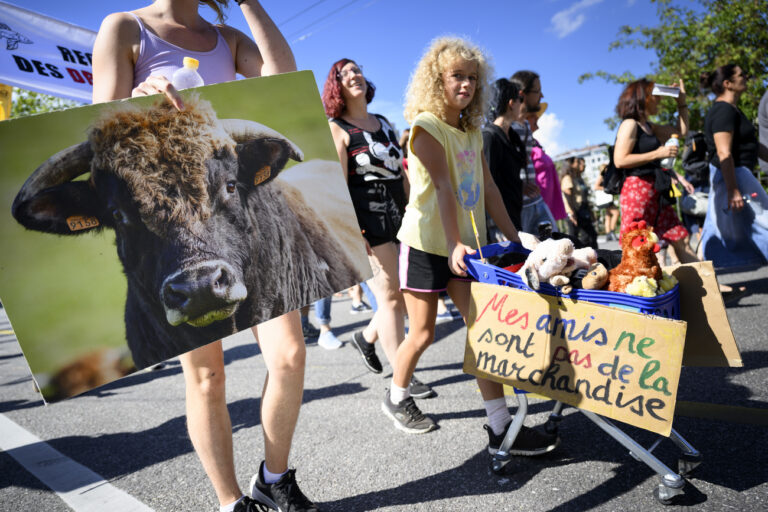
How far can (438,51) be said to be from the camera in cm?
245

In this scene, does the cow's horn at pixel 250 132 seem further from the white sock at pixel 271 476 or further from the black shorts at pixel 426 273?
the white sock at pixel 271 476

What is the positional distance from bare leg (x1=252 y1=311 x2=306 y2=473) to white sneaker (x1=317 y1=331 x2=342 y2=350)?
311 centimetres

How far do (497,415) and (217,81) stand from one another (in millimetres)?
1778

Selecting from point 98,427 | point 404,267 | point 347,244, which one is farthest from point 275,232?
point 98,427

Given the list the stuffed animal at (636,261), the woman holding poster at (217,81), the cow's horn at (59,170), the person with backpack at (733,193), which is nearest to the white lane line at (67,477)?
the woman holding poster at (217,81)

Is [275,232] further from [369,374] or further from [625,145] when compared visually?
[625,145]

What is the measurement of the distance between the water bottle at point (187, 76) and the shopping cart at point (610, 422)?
1.20 m

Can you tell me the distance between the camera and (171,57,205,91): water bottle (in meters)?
1.51

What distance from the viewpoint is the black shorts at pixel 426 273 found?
2.37 meters

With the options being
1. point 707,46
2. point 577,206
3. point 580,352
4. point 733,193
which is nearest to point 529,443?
point 580,352

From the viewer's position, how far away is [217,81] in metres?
1.74

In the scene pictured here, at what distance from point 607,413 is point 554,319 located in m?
0.35

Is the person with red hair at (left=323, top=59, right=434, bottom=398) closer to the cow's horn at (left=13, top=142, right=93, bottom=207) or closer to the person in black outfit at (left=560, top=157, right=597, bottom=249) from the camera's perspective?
the cow's horn at (left=13, top=142, right=93, bottom=207)

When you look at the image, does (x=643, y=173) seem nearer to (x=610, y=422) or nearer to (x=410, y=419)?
(x=610, y=422)
